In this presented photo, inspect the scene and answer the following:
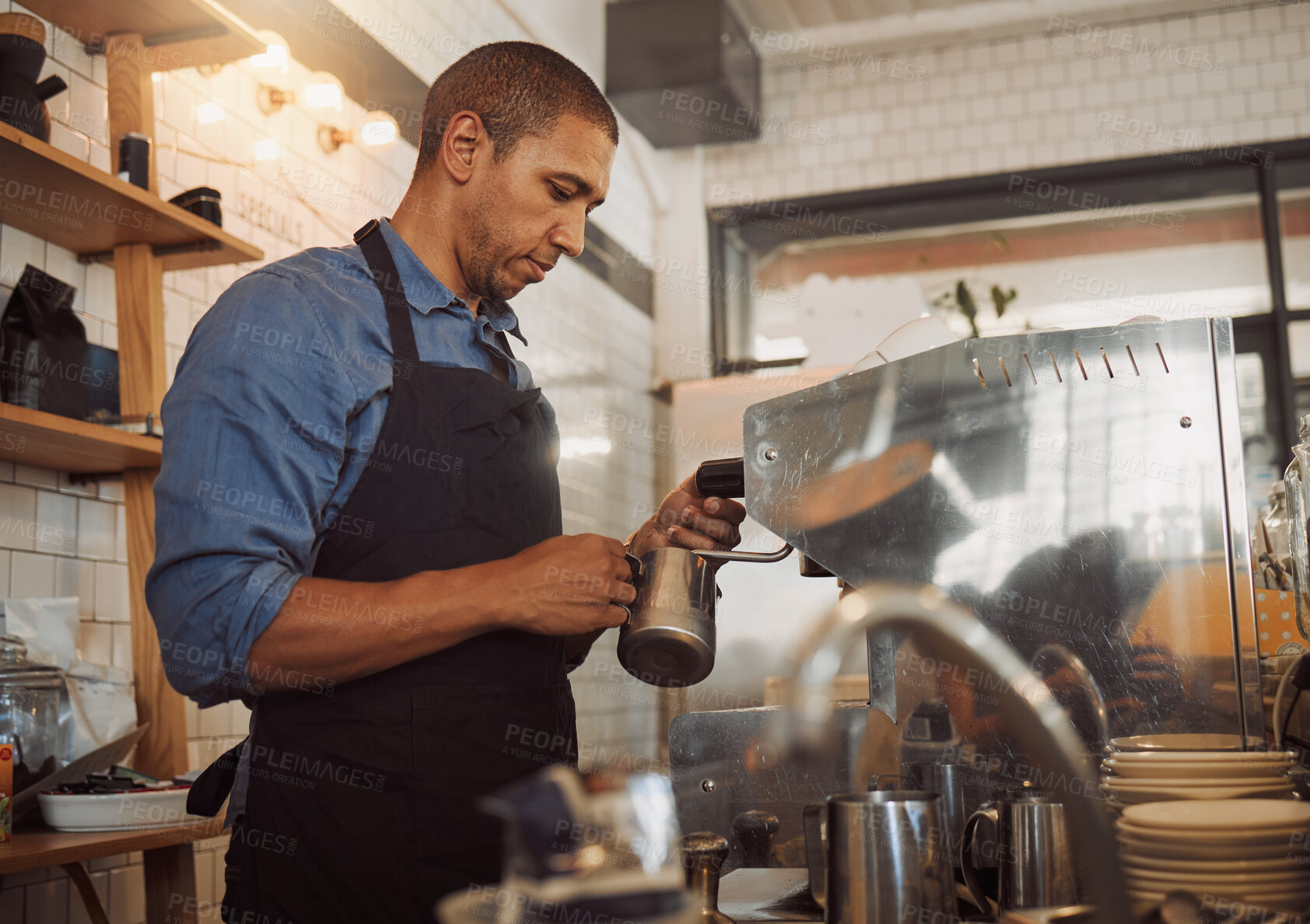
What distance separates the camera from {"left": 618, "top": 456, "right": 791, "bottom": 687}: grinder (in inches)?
47.4

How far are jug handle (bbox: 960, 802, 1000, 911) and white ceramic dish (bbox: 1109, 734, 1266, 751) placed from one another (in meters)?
0.23

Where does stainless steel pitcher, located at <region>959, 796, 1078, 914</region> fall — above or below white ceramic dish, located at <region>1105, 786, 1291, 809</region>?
below

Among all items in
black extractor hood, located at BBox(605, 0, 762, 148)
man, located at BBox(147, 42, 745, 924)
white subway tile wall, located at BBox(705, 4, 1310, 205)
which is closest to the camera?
man, located at BBox(147, 42, 745, 924)

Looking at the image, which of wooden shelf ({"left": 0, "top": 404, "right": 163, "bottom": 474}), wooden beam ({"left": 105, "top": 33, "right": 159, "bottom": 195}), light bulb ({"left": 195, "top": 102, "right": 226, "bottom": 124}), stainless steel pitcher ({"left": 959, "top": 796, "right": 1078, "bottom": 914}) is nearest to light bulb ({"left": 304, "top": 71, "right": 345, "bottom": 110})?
light bulb ({"left": 195, "top": 102, "right": 226, "bottom": 124})

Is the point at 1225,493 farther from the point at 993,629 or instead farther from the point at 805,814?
the point at 805,814

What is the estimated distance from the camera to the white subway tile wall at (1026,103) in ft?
15.5

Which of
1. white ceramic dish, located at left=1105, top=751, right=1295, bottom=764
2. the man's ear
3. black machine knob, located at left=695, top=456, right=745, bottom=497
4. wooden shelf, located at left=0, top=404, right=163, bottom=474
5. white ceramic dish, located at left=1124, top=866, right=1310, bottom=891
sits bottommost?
white ceramic dish, located at left=1124, top=866, right=1310, bottom=891

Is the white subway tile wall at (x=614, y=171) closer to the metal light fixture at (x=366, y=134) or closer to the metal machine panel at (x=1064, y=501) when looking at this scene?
the metal light fixture at (x=366, y=134)

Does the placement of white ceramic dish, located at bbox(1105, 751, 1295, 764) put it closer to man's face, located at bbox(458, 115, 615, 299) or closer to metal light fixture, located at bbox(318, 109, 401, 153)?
man's face, located at bbox(458, 115, 615, 299)

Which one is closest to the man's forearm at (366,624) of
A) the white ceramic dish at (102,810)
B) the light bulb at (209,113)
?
the white ceramic dish at (102,810)

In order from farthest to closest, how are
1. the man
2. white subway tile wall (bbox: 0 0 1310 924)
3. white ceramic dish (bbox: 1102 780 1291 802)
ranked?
white subway tile wall (bbox: 0 0 1310 924) < the man < white ceramic dish (bbox: 1102 780 1291 802)

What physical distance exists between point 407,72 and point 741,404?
1934 millimetres

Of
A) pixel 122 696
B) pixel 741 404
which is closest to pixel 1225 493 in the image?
pixel 122 696

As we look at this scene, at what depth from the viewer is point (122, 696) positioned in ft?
6.77
